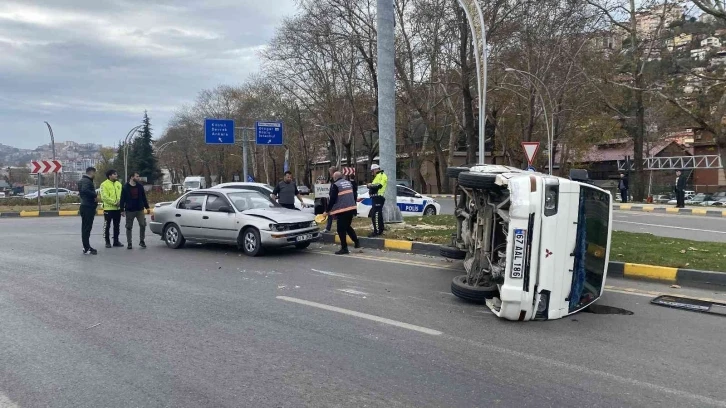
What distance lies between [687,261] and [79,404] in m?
8.66

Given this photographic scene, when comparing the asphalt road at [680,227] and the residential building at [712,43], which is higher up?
the residential building at [712,43]

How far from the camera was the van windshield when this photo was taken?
19.6 ft

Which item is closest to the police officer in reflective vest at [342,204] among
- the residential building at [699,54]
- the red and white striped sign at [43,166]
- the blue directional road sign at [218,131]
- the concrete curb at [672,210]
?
the concrete curb at [672,210]

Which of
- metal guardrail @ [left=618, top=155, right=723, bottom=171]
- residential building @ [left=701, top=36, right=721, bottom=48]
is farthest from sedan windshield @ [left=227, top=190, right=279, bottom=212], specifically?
metal guardrail @ [left=618, top=155, right=723, bottom=171]

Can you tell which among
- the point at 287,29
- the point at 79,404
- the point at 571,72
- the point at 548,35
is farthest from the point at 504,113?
the point at 79,404

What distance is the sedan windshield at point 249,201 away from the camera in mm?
11539

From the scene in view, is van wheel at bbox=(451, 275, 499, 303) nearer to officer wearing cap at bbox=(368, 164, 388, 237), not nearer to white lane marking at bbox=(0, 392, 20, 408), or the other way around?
white lane marking at bbox=(0, 392, 20, 408)

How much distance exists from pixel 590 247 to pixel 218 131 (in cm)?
2487

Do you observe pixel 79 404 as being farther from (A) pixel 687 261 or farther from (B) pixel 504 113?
(B) pixel 504 113

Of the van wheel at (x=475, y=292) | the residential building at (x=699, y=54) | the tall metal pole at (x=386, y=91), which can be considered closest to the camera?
the van wheel at (x=475, y=292)

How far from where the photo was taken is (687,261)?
873 centimetres

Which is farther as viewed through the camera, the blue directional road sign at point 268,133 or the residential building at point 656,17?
the blue directional road sign at point 268,133

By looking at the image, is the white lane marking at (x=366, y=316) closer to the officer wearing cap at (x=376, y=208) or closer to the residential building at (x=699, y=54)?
the officer wearing cap at (x=376, y=208)

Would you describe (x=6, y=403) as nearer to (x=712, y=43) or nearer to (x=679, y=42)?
(x=679, y=42)
